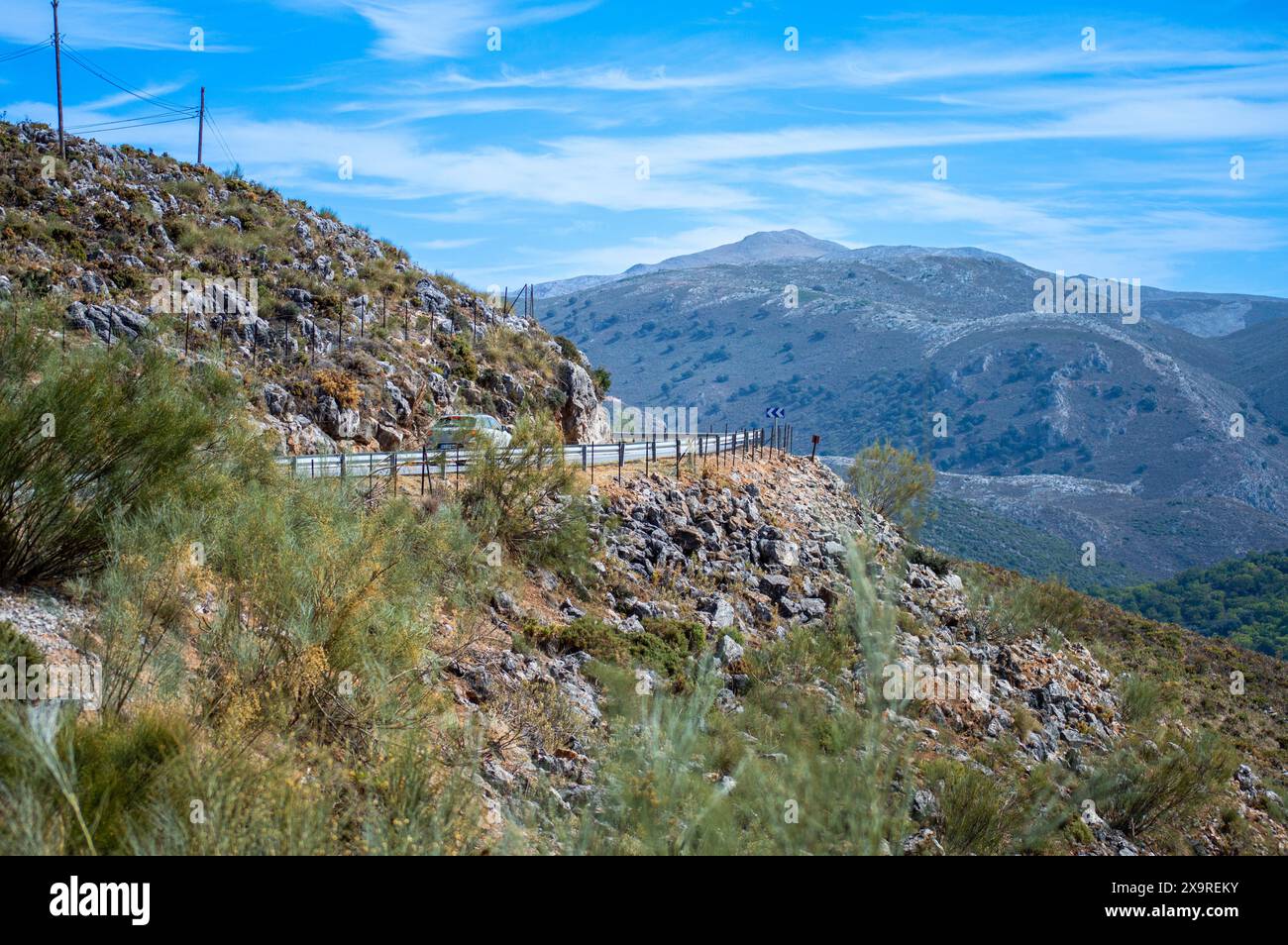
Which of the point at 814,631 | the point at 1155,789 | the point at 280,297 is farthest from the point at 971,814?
the point at 280,297

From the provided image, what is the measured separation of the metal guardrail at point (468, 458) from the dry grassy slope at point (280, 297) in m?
2.55

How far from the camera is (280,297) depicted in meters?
33.6

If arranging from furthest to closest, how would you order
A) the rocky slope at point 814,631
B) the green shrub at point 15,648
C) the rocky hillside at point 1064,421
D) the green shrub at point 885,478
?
the rocky hillside at point 1064,421, the green shrub at point 885,478, the rocky slope at point 814,631, the green shrub at point 15,648

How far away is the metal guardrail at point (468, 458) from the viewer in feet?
60.8

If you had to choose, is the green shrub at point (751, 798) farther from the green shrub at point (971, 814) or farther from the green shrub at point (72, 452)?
the green shrub at point (72, 452)

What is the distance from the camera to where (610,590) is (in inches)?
797

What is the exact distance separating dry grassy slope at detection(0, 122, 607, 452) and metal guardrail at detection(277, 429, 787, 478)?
2.55 metres

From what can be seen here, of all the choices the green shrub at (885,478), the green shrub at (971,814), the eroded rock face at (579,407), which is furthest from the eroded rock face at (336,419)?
the green shrub at (885,478)

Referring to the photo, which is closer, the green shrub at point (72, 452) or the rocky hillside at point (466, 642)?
the rocky hillside at point (466, 642)

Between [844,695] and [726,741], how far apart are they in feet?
12.8

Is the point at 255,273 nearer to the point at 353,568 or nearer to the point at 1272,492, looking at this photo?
the point at 353,568

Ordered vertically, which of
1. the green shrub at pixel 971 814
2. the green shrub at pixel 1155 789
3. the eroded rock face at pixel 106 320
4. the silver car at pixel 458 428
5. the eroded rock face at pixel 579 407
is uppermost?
the eroded rock face at pixel 106 320
